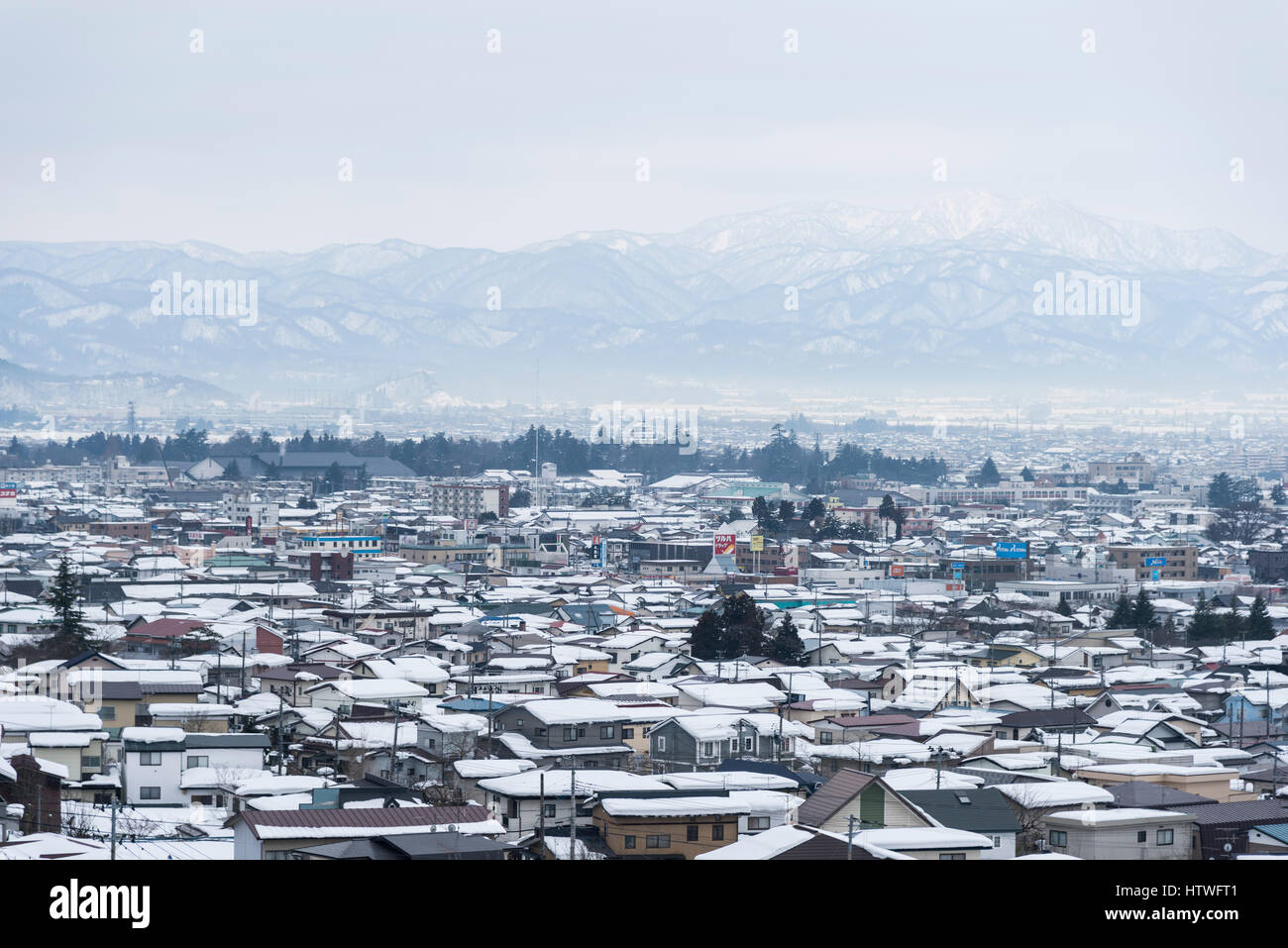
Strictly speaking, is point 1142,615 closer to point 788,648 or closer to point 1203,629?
point 1203,629

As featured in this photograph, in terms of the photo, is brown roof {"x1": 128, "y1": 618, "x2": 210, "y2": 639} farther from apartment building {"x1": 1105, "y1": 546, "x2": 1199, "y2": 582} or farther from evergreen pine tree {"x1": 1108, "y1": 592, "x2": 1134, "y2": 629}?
apartment building {"x1": 1105, "y1": 546, "x2": 1199, "y2": 582}

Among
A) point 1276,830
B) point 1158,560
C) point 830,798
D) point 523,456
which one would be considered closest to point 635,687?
point 830,798

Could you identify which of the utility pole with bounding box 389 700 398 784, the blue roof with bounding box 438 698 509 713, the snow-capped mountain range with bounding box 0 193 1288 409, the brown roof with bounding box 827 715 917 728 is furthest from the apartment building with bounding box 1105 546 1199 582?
the snow-capped mountain range with bounding box 0 193 1288 409

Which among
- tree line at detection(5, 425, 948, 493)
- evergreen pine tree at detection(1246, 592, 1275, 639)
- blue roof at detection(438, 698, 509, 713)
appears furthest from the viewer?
tree line at detection(5, 425, 948, 493)

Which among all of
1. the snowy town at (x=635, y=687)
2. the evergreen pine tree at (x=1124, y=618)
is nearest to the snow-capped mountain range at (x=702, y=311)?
the snowy town at (x=635, y=687)

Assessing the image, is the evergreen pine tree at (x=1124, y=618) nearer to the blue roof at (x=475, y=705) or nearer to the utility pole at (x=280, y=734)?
the blue roof at (x=475, y=705)
